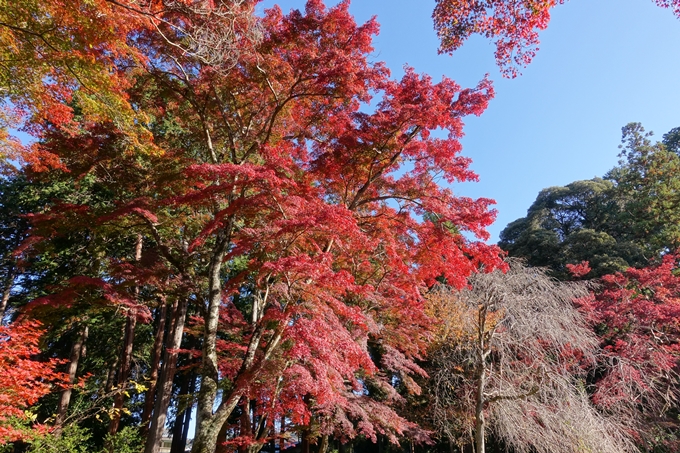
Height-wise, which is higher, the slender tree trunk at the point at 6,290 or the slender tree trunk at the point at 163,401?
the slender tree trunk at the point at 6,290

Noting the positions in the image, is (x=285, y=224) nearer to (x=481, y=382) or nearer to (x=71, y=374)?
(x=481, y=382)

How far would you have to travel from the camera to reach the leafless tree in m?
5.81

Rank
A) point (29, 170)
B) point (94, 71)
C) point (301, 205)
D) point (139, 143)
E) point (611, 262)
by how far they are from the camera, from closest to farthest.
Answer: point (94, 71) → point (301, 205) → point (139, 143) → point (29, 170) → point (611, 262)

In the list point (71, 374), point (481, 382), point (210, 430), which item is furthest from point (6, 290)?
point (481, 382)

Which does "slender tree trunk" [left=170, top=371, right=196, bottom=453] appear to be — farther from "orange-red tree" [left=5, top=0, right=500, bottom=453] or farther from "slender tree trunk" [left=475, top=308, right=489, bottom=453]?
"slender tree trunk" [left=475, top=308, right=489, bottom=453]

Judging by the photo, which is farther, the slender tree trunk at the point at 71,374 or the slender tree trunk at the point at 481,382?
the slender tree trunk at the point at 71,374

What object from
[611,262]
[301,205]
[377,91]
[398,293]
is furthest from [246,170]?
[611,262]

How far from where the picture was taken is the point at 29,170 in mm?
8406

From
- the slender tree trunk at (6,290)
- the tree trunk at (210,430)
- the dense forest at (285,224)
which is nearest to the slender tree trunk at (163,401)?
the dense forest at (285,224)

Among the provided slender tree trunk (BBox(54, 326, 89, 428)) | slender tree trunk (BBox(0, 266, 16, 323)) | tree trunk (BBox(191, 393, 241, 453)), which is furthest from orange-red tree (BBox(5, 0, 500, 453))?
slender tree trunk (BBox(0, 266, 16, 323))

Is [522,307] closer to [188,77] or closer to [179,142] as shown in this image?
[188,77]

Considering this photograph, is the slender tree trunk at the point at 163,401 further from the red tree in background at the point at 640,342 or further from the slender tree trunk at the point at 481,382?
the red tree in background at the point at 640,342

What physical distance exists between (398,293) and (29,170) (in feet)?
29.4

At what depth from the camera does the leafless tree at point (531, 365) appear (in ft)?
19.1
